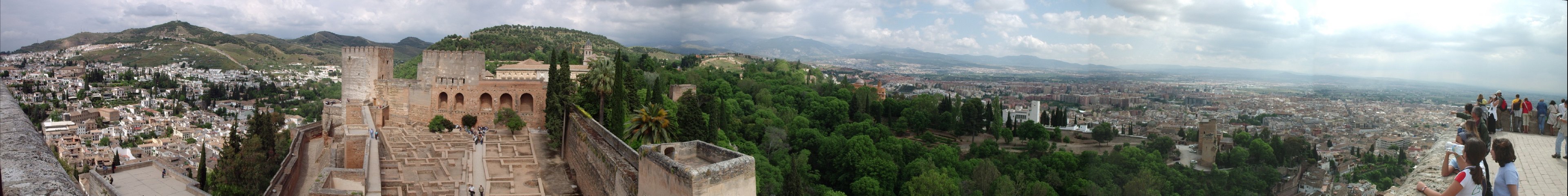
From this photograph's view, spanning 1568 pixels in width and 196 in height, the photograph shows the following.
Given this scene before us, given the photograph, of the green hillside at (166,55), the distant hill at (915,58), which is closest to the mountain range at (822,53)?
the distant hill at (915,58)

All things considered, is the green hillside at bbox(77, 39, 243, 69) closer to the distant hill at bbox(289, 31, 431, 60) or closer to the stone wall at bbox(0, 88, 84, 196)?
the distant hill at bbox(289, 31, 431, 60)

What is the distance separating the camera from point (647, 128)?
16.6 meters

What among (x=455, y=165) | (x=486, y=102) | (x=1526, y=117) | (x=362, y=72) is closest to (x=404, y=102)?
(x=362, y=72)

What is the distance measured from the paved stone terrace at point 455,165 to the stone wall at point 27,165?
8.89 meters

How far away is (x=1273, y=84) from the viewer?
27859 mm

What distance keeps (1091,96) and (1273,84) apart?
17.5m

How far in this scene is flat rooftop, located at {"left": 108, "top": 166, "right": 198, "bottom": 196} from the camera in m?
26.2

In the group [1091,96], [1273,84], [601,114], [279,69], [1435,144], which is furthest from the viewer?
[279,69]

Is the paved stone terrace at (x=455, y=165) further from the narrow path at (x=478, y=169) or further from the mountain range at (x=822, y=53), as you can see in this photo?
the mountain range at (x=822, y=53)

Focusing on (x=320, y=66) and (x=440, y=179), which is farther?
(x=320, y=66)

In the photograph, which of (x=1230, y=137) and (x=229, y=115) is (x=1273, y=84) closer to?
(x=1230, y=137)

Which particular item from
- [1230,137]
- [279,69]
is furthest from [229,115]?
[1230,137]

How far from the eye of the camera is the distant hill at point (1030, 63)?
4238cm

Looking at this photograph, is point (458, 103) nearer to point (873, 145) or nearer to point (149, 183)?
point (149, 183)
